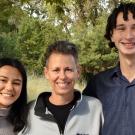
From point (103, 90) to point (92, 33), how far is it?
61.9ft

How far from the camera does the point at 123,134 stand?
2.92 meters

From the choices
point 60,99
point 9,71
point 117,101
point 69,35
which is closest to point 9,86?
point 9,71

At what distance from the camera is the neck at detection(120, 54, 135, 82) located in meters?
3.12

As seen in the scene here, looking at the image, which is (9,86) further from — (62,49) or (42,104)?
(62,49)

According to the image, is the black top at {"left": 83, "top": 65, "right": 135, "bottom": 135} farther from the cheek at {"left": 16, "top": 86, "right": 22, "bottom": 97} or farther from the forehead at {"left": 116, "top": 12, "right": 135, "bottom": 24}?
the cheek at {"left": 16, "top": 86, "right": 22, "bottom": 97}

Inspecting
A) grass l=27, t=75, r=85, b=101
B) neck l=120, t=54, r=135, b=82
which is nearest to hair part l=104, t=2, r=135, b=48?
neck l=120, t=54, r=135, b=82

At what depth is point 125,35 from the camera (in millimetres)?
3172

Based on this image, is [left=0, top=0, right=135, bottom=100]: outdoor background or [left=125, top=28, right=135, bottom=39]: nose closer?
[left=125, top=28, right=135, bottom=39]: nose

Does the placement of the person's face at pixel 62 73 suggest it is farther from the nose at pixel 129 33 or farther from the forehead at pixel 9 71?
the nose at pixel 129 33

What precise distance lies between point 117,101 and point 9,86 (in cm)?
81

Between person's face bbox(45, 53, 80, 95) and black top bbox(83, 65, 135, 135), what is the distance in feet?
0.78

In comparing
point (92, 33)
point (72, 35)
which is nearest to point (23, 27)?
point (72, 35)

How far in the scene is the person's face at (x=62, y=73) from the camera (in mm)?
3021

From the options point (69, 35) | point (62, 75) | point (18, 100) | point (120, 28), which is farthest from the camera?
point (69, 35)
